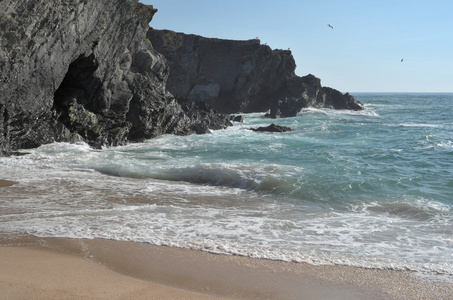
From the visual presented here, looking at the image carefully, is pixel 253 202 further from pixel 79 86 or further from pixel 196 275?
pixel 79 86

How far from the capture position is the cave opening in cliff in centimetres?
1967

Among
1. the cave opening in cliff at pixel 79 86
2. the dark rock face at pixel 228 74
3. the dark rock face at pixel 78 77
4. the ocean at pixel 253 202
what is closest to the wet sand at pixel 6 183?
the ocean at pixel 253 202

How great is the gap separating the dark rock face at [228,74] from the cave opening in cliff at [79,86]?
35.1 metres

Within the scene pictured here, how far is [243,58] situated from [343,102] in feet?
58.5

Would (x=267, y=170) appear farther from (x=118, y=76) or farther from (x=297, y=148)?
(x=118, y=76)

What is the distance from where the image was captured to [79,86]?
20.6 m

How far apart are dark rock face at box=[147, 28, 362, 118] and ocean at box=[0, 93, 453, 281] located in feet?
125

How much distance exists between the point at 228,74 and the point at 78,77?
39561mm

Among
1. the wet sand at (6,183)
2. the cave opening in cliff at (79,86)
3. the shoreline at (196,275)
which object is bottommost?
the wet sand at (6,183)

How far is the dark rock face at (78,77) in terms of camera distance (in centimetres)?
1481

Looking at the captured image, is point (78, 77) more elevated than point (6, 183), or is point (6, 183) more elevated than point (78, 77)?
point (78, 77)

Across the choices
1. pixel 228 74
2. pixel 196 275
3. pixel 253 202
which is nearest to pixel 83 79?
pixel 253 202

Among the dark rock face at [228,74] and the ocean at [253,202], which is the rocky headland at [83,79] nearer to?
the ocean at [253,202]

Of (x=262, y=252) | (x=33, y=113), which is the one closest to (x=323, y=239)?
(x=262, y=252)
